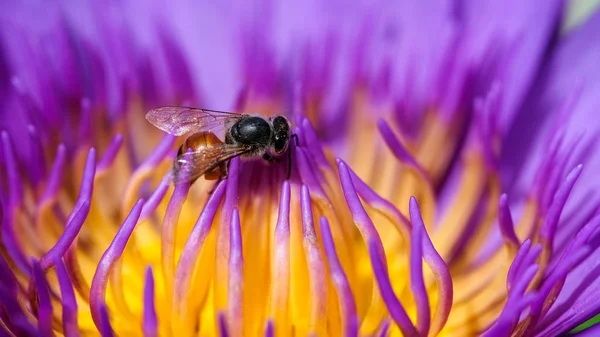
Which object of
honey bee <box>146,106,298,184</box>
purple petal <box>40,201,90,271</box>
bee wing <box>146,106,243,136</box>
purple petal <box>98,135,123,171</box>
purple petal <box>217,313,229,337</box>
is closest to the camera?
purple petal <box>217,313,229,337</box>

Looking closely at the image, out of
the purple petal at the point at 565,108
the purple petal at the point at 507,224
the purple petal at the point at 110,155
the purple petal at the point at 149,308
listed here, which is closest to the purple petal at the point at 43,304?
the purple petal at the point at 149,308

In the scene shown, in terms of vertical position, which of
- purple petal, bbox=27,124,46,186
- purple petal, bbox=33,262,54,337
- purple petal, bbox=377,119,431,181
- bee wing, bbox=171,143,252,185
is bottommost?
purple petal, bbox=33,262,54,337

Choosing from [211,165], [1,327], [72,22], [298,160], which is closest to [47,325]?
[1,327]

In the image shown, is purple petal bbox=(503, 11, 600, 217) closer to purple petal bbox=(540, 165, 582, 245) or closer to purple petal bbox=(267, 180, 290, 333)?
purple petal bbox=(540, 165, 582, 245)

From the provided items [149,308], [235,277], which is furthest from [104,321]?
[235,277]

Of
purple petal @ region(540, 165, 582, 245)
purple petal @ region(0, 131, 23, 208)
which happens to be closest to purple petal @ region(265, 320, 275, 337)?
purple petal @ region(540, 165, 582, 245)

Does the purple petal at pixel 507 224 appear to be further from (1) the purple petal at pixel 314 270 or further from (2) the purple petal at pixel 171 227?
(2) the purple petal at pixel 171 227

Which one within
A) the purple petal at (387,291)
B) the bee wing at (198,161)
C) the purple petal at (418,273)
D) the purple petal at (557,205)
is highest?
the bee wing at (198,161)
